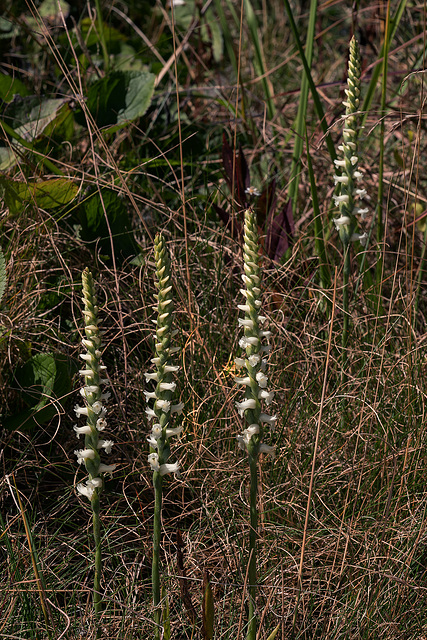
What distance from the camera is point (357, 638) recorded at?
1.41 meters

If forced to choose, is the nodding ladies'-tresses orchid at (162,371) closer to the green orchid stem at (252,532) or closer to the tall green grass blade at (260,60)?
the green orchid stem at (252,532)

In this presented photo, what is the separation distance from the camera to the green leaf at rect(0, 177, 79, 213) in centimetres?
219

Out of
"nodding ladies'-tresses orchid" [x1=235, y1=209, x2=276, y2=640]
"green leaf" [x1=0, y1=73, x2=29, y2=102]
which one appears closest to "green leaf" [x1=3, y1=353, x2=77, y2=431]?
"nodding ladies'-tresses orchid" [x1=235, y1=209, x2=276, y2=640]

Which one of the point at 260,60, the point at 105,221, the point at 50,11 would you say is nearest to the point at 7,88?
the point at 105,221

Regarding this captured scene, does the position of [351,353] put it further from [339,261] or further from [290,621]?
[290,621]

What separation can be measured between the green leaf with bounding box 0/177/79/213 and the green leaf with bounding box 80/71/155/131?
18.8 inches

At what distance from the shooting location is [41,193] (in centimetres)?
225

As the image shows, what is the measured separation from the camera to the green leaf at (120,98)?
8.58ft

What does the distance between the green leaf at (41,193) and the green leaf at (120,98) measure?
18.8 inches

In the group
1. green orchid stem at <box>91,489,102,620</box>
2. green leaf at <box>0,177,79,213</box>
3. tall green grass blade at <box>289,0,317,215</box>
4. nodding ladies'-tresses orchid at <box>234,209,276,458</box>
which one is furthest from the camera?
tall green grass blade at <box>289,0,317,215</box>

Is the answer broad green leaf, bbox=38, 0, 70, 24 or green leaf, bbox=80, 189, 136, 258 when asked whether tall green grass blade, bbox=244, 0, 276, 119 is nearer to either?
green leaf, bbox=80, 189, 136, 258

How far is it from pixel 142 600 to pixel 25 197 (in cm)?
130

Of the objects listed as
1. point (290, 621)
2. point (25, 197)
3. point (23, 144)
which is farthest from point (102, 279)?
point (290, 621)

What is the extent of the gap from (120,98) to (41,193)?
2.05 feet
